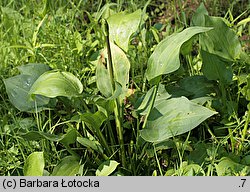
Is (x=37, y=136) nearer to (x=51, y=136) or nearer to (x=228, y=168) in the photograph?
(x=51, y=136)

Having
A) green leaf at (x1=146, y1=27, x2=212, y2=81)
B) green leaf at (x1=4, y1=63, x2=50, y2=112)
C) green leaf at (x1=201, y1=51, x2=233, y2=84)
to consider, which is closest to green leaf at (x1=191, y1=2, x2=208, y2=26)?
green leaf at (x1=201, y1=51, x2=233, y2=84)

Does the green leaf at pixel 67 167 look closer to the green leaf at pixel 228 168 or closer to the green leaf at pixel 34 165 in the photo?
the green leaf at pixel 34 165

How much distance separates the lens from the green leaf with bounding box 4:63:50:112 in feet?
6.77

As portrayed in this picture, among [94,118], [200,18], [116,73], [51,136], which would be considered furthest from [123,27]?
[51,136]

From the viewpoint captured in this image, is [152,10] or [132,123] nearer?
[132,123]

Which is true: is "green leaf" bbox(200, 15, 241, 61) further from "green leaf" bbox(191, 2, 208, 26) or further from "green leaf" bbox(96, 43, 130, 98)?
"green leaf" bbox(96, 43, 130, 98)

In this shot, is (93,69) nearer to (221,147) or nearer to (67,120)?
(67,120)

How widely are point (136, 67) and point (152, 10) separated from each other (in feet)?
2.28

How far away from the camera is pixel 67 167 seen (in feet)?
6.12

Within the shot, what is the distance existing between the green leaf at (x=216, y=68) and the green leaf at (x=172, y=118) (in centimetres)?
26

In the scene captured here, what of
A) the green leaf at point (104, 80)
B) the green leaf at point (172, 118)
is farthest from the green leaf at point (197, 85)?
the green leaf at point (104, 80)

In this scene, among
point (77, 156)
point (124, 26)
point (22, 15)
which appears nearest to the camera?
point (77, 156)

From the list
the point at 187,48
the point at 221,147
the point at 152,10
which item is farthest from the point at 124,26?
the point at 152,10

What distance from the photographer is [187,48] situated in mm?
2002
